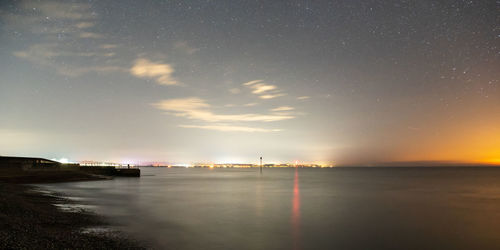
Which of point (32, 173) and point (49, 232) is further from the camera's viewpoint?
point (32, 173)

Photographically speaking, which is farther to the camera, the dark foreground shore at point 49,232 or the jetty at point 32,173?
the jetty at point 32,173

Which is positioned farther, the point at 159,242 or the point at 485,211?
the point at 485,211

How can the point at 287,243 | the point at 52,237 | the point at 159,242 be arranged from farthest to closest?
the point at 287,243 → the point at 159,242 → the point at 52,237

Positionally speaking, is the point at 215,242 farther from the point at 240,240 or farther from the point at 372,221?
the point at 372,221

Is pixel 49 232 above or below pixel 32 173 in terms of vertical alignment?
above

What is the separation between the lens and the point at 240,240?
723 inches

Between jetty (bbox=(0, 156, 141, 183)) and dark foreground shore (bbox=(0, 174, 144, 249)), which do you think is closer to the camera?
dark foreground shore (bbox=(0, 174, 144, 249))

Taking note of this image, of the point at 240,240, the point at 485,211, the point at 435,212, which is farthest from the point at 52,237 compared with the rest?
the point at 485,211

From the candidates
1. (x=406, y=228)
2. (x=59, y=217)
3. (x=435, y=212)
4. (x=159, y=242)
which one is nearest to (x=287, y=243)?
(x=159, y=242)

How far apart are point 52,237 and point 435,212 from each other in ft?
103

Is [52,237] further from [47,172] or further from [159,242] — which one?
[47,172]

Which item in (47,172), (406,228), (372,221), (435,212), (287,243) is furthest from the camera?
(47,172)

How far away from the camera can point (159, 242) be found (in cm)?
1659

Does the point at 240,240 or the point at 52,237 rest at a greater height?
the point at 52,237
